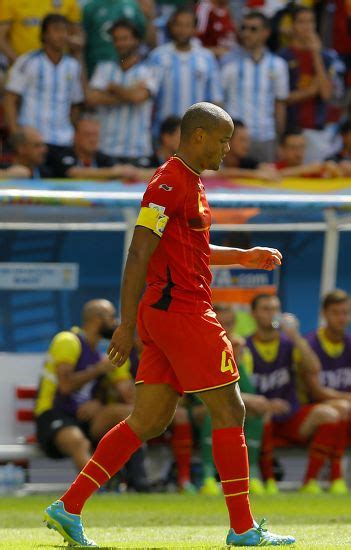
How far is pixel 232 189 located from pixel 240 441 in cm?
553

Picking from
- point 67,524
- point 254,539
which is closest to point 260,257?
point 254,539

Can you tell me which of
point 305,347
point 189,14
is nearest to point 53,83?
point 189,14

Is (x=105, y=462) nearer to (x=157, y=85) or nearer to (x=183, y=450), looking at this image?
(x=183, y=450)

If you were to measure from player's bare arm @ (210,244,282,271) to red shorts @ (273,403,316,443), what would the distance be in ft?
15.7

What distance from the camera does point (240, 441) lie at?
19.3 ft

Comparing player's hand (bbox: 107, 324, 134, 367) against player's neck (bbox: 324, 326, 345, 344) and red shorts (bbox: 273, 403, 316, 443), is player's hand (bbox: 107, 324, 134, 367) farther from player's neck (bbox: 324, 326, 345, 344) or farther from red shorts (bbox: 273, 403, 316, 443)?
player's neck (bbox: 324, 326, 345, 344)

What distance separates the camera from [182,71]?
12.8 meters

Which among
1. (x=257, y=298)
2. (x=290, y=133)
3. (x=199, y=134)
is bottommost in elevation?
(x=257, y=298)

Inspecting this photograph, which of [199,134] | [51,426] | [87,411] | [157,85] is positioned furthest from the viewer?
[157,85]

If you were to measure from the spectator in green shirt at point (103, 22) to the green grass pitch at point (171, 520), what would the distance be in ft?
15.9

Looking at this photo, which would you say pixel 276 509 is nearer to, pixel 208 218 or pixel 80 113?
pixel 208 218

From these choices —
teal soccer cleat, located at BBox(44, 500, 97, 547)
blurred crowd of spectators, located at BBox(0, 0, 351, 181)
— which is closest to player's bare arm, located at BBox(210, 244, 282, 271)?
teal soccer cleat, located at BBox(44, 500, 97, 547)

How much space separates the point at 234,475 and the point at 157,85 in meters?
7.42

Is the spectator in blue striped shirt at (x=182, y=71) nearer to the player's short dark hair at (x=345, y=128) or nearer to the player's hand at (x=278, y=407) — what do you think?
the player's short dark hair at (x=345, y=128)
